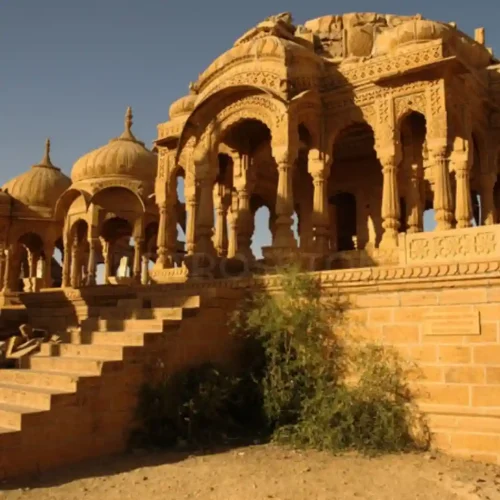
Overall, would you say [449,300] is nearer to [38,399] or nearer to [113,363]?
[113,363]

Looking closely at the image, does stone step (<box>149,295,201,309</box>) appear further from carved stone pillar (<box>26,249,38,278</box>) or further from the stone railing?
carved stone pillar (<box>26,249,38,278</box>)

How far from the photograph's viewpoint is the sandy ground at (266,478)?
16.3 ft

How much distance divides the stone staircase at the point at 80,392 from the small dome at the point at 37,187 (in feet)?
45.0

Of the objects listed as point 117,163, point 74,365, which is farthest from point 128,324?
point 117,163

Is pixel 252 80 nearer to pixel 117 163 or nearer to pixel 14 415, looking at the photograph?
pixel 14 415

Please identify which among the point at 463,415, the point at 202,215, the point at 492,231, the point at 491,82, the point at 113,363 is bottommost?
the point at 463,415

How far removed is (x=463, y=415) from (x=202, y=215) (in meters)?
5.94

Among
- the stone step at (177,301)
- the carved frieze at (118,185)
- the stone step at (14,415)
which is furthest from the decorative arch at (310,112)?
the carved frieze at (118,185)

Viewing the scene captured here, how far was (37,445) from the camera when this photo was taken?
560 centimetres

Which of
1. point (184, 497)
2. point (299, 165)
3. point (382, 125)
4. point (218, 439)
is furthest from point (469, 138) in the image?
point (184, 497)

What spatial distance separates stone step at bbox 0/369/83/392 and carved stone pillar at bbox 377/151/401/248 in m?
Result: 5.80

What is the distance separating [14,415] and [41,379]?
108 cm

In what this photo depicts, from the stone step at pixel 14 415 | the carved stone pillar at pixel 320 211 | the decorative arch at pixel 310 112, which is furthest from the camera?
the carved stone pillar at pixel 320 211

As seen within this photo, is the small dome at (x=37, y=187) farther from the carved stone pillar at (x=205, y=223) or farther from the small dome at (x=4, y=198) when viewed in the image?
the carved stone pillar at (x=205, y=223)
